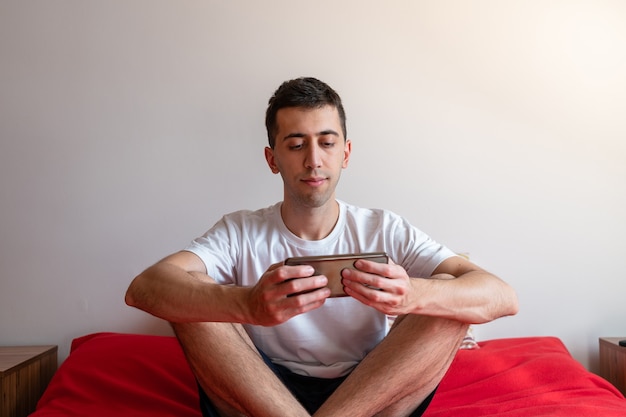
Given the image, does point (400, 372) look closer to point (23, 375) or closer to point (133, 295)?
point (133, 295)

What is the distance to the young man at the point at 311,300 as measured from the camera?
134cm

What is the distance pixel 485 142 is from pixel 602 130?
0.51 meters

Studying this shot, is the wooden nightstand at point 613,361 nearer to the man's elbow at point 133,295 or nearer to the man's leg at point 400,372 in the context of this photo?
the man's leg at point 400,372

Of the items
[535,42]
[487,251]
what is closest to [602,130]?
[535,42]

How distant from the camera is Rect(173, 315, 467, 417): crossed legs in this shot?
1377 mm

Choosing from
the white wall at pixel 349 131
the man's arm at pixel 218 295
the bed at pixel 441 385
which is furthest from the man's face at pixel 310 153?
the white wall at pixel 349 131

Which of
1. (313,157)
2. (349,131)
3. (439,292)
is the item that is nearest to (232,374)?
(439,292)

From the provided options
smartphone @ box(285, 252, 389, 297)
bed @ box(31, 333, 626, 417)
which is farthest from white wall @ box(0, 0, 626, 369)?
smartphone @ box(285, 252, 389, 297)

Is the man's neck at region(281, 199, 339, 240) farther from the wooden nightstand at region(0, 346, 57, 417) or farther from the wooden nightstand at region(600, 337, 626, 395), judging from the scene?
the wooden nightstand at region(600, 337, 626, 395)

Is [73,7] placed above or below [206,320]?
above

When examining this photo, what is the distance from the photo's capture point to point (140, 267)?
253 centimetres

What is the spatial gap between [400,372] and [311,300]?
1.01 feet

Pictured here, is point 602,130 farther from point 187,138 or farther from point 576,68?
point 187,138

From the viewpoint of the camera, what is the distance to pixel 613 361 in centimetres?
244
